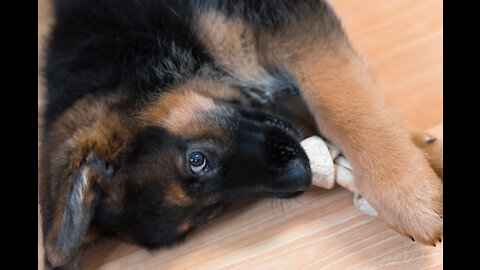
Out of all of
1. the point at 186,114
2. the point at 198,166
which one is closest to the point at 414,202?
the point at 198,166

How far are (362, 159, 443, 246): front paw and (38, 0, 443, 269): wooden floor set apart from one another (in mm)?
187

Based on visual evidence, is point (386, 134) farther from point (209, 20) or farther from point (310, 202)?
point (209, 20)

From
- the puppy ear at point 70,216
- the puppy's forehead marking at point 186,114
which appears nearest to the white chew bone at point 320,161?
the puppy's forehead marking at point 186,114

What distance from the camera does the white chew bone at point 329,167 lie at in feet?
5.44

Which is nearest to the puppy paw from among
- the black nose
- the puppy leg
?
the puppy leg

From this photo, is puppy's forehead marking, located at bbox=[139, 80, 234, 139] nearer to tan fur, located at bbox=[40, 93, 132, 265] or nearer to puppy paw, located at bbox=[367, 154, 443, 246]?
tan fur, located at bbox=[40, 93, 132, 265]

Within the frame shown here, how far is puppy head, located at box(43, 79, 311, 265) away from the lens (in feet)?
5.08

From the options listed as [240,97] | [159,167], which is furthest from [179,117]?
[240,97]

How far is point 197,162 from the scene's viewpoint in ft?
5.08

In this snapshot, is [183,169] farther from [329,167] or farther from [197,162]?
[329,167]

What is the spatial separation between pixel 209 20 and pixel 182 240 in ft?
3.28

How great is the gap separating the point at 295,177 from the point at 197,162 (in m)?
0.38

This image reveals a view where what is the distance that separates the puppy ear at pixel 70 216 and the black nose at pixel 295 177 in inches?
28.4

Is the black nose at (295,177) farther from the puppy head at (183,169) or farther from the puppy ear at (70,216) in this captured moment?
the puppy ear at (70,216)
